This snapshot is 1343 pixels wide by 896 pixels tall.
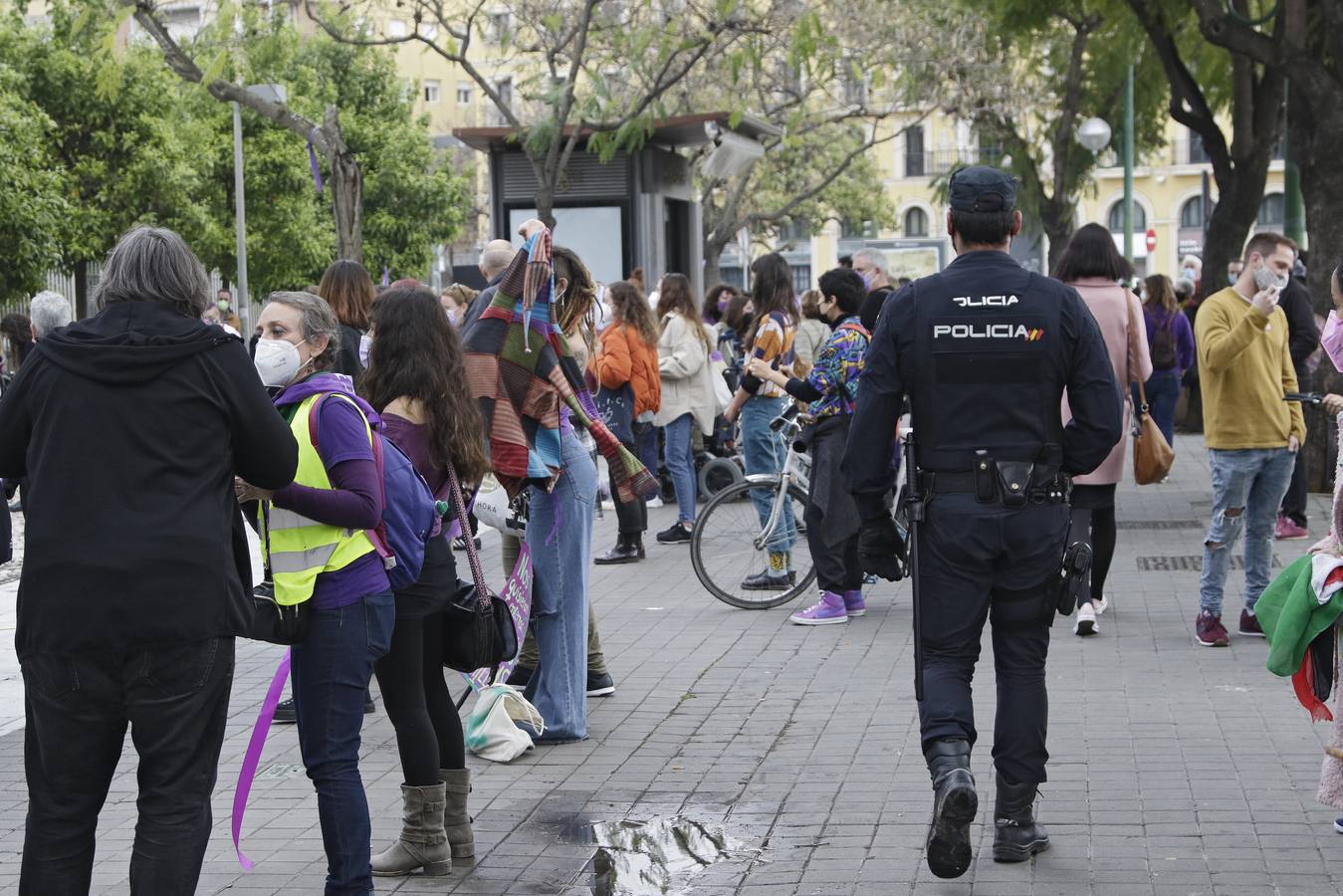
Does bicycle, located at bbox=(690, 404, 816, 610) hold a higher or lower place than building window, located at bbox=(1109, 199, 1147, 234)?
lower

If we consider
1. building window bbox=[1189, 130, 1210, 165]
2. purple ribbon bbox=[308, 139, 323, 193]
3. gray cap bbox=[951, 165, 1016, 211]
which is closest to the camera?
gray cap bbox=[951, 165, 1016, 211]

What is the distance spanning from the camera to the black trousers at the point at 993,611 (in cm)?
487

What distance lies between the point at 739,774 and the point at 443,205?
143 ft

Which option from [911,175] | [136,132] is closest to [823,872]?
[136,132]

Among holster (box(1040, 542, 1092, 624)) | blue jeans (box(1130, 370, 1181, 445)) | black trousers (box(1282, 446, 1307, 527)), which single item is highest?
holster (box(1040, 542, 1092, 624))

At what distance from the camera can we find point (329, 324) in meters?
4.73

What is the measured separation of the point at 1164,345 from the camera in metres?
16.0

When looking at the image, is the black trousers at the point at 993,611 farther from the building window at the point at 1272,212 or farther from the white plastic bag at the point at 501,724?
the building window at the point at 1272,212

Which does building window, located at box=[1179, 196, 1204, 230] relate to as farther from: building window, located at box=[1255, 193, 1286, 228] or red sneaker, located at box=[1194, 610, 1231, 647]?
red sneaker, located at box=[1194, 610, 1231, 647]

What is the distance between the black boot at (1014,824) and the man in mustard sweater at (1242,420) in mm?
3507

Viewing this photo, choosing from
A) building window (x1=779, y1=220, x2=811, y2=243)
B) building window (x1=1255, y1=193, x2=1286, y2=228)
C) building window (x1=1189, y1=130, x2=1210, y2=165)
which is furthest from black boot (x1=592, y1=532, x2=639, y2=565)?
building window (x1=1189, y1=130, x2=1210, y2=165)

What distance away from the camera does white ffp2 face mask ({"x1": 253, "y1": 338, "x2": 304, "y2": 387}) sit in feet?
14.9

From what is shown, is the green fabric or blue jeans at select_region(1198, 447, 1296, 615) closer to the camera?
the green fabric

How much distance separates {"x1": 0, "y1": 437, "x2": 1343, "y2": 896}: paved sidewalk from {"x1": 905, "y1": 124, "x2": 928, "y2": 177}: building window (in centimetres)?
6904
